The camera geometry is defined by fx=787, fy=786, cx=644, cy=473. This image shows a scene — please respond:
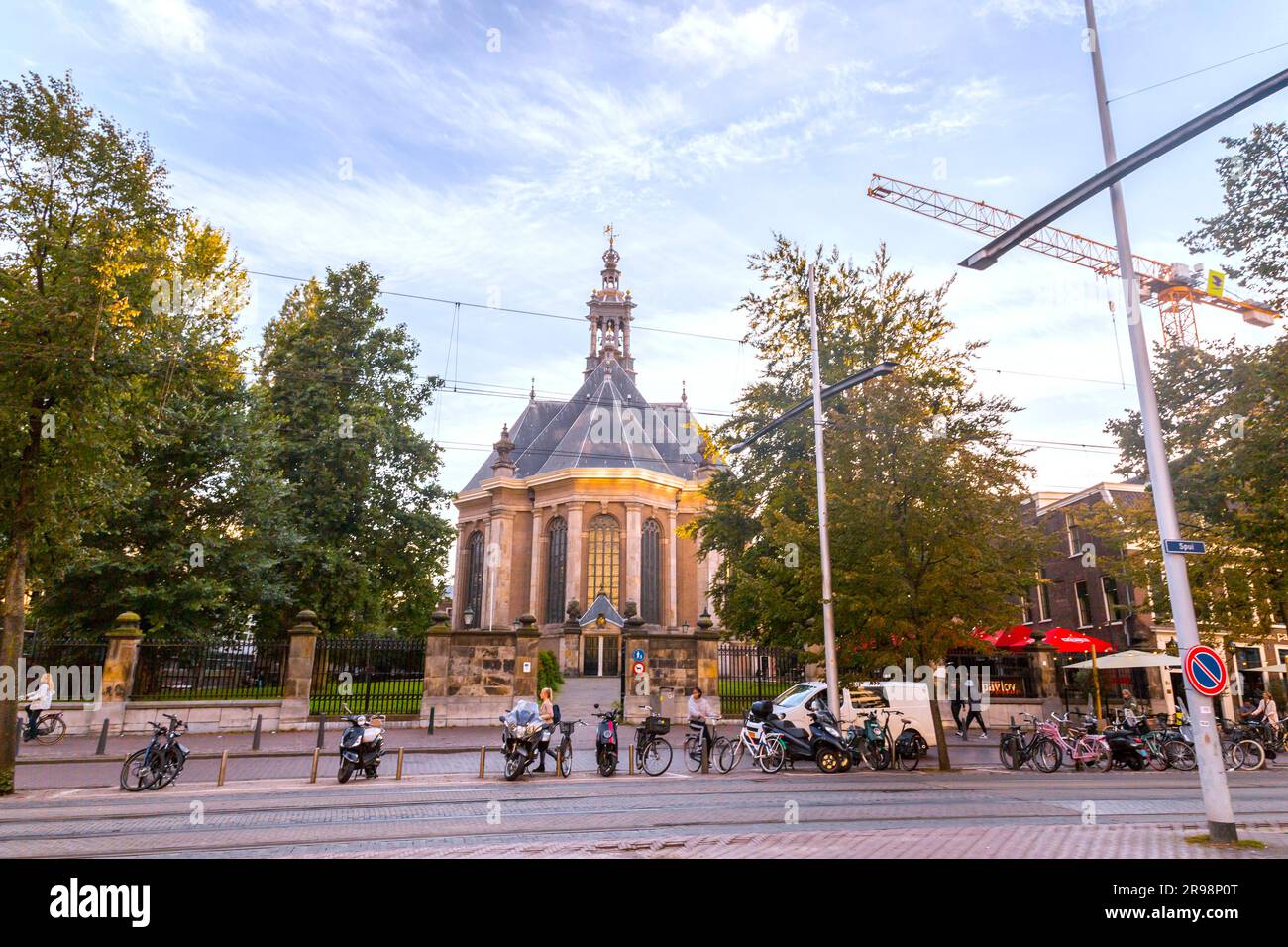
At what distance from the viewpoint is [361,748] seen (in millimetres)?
13359

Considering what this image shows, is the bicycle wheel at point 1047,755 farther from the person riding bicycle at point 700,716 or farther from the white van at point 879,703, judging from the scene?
the person riding bicycle at point 700,716

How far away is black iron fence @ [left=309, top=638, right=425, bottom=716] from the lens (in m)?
21.7

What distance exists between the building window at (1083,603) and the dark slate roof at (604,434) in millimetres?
25741

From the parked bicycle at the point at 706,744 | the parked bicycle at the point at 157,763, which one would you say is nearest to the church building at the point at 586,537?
the parked bicycle at the point at 706,744

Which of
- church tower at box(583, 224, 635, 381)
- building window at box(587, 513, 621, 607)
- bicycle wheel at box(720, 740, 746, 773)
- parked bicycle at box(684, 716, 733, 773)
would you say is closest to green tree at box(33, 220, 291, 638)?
parked bicycle at box(684, 716, 733, 773)

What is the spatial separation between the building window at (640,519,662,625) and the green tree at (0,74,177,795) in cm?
4013

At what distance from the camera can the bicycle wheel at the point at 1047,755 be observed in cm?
1583

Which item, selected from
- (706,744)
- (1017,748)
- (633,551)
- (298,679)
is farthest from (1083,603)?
(298,679)

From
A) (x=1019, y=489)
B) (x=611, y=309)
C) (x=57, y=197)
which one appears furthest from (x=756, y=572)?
(x=611, y=309)

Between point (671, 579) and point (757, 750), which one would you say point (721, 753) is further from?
point (671, 579)

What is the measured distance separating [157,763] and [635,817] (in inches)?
320
